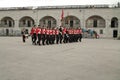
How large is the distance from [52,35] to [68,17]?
1419 inches

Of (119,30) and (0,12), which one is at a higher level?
(0,12)

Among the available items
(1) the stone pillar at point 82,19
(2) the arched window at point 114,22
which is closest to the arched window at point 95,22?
(1) the stone pillar at point 82,19

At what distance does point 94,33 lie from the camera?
55.2 m

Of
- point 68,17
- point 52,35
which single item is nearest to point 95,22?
point 68,17

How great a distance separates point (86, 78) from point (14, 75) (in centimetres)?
222

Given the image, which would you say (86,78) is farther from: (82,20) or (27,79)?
(82,20)

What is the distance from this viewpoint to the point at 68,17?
60719 mm

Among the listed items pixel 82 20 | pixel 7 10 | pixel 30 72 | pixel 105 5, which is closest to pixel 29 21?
pixel 7 10

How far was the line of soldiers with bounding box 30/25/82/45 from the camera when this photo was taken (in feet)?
76.3

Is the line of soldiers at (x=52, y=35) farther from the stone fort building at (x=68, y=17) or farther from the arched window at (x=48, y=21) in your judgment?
the arched window at (x=48, y=21)

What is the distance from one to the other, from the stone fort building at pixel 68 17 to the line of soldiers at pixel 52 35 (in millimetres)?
26423

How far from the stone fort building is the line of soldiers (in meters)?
26.4

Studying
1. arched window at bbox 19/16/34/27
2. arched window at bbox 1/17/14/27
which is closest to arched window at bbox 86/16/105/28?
arched window at bbox 19/16/34/27

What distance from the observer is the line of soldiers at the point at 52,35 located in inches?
915
